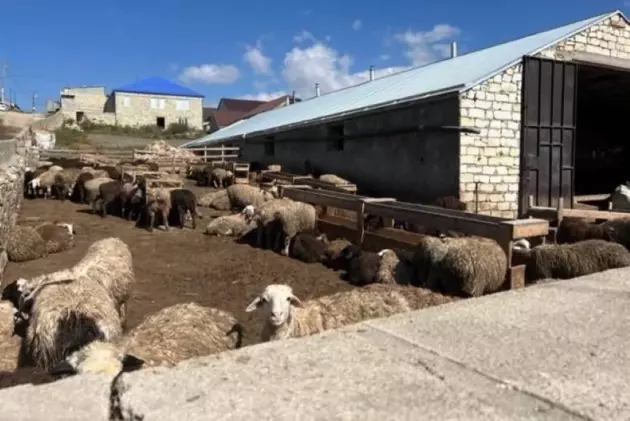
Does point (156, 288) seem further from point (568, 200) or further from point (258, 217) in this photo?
point (568, 200)

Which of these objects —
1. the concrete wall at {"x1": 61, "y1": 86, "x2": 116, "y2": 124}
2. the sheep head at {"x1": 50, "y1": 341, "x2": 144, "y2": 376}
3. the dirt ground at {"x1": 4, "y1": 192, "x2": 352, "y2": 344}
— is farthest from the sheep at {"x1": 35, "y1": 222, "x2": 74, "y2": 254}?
the concrete wall at {"x1": 61, "y1": 86, "x2": 116, "y2": 124}

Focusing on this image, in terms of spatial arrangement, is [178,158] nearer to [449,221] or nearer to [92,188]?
[92,188]

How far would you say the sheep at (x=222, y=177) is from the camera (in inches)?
993

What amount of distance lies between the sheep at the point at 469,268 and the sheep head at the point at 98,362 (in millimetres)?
5595

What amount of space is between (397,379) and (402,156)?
50.1ft

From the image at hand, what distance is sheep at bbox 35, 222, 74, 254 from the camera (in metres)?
12.1

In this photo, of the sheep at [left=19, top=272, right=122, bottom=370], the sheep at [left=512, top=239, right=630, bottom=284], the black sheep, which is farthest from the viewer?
the black sheep

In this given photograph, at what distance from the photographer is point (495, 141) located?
15414mm

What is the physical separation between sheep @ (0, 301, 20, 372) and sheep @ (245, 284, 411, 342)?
236cm

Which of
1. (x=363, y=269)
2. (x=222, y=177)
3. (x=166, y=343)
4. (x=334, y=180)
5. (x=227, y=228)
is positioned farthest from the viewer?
(x=222, y=177)

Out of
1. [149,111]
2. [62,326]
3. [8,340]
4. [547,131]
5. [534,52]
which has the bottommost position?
[8,340]

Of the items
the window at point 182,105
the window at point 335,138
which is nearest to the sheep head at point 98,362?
the window at point 335,138

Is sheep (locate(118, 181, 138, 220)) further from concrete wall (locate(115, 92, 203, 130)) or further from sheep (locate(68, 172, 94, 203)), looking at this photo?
concrete wall (locate(115, 92, 203, 130))

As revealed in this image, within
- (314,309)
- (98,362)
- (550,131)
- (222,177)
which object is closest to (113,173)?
(222,177)
